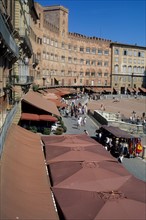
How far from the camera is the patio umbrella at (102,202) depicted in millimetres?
9539

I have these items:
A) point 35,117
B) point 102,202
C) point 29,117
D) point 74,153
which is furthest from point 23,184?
point 35,117

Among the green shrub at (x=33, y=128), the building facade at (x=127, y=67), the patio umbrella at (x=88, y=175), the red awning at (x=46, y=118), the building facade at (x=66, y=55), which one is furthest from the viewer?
the building facade at (x=127, y=67)

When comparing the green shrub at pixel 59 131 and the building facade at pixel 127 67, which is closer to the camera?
the green shrub at pixel 59 131

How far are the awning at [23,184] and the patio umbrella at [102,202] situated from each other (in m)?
0.49

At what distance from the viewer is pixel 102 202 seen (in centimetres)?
1022

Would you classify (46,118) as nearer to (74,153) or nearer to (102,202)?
(74,153)

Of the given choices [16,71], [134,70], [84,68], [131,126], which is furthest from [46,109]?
[134,70]

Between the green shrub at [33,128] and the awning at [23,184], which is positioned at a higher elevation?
the awning at [23,184]

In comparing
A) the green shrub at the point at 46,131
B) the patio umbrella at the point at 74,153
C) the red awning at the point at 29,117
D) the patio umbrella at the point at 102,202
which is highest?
the red awning at the point at 29,117

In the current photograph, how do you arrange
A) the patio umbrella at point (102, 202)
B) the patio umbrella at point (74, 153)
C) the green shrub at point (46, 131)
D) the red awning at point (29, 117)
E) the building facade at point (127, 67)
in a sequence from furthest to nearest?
1. the building facade at point (127, 67)
2. the green shrub at point (46, 131)
3. the red awning at point (29, 117)
4. the patio umbrella at point (74, 153)
5. the patio umbrella at point (102, 202)

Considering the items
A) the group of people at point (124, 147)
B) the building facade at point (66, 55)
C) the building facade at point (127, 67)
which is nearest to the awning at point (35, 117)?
the group of people at point (124, 147)

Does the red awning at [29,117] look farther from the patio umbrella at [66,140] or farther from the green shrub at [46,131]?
the patio umbrella at [66,140]

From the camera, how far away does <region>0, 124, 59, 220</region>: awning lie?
8344mm

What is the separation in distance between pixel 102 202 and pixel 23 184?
8.24ft
